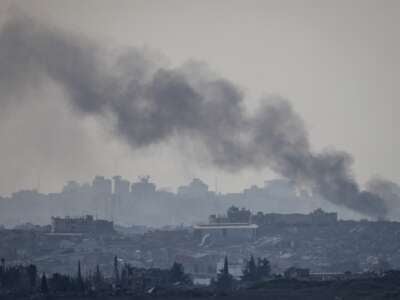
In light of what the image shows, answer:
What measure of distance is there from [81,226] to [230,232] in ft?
63.4

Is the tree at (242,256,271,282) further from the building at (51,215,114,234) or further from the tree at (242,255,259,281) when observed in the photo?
the building at (51,215,114,234)

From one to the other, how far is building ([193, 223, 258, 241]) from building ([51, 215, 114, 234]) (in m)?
11.8

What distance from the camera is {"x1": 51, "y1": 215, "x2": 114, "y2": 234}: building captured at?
192 meters

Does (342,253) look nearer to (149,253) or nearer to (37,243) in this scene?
(149,253)

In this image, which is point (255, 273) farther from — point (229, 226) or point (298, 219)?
point (298, 219)

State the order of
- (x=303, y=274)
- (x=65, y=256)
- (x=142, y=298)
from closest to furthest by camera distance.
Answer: (x=142, y=298) → (x=303, y=274) → (x=65, y=256)

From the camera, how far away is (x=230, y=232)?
18625 cm

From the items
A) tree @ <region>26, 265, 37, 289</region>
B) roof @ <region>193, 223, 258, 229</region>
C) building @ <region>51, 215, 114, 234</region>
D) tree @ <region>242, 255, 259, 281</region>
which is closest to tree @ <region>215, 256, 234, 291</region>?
tree @ <region>242, 255, 259, 281</region>

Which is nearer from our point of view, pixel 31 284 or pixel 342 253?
pixel 31 284

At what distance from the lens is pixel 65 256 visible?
536ft

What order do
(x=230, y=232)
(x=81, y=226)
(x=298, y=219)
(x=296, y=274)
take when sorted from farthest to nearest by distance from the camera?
(x=81, y=226) → (x=298, y=219) → (x=230, y=232) → (x=296, y=274)

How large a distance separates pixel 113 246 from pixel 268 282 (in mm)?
67000

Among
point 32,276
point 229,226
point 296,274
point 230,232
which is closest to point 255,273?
point 296,274

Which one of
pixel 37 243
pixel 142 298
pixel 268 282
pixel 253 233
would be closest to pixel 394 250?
pixel 253 233
